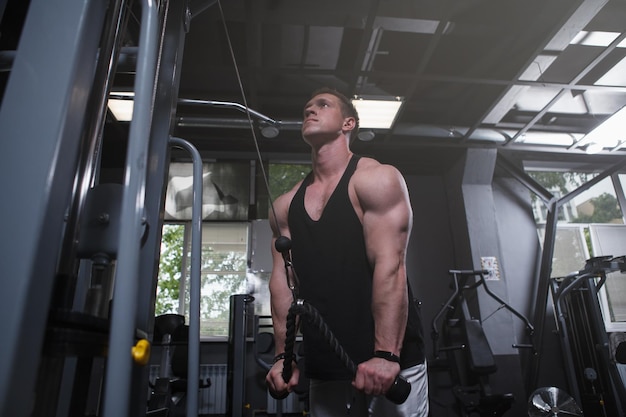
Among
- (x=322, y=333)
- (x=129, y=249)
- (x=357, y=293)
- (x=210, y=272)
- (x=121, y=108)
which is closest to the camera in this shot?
(x=129, y=249)

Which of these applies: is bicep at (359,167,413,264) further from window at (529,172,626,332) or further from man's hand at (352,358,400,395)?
window at (529,172,626,332)

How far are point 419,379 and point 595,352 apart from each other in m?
3.49

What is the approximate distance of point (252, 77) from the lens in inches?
165

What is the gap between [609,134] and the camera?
4.36 metres

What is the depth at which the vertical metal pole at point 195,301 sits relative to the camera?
3.54 ft

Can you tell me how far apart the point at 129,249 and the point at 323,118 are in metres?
1.14

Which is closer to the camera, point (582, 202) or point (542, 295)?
point (542, 295)

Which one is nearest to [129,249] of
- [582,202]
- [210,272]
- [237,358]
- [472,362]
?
[237,358]

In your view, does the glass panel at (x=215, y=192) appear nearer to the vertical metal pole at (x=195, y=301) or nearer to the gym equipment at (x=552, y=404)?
the gym equipment at (x=552, y=404)

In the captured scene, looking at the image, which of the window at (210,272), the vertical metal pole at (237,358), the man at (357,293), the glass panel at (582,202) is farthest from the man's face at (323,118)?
the glass panel at (582,202)

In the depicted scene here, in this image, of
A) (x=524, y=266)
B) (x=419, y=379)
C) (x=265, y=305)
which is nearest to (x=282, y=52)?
(x=265, y=305)

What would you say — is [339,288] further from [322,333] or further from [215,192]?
[215,192]

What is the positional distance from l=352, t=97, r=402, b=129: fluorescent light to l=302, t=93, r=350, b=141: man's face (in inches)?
106

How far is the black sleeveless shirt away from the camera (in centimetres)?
126
